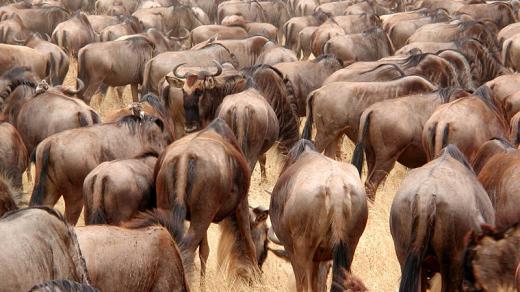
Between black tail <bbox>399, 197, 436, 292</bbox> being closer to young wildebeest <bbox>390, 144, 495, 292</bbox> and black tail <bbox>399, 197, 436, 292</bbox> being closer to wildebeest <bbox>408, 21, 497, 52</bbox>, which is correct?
young wildebeest <bbox>390, 144, 495, 292</bbox>

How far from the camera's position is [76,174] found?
749 centimetres

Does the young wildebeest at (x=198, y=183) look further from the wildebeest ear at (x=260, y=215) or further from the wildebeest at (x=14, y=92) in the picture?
the wildebeest at (x=14, y=92)

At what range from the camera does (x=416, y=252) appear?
5.56 meters

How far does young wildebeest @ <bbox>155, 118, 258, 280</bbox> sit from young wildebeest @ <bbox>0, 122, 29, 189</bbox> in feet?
6.10

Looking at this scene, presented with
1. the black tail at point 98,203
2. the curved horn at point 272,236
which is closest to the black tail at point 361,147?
the curved horn at point 272,236

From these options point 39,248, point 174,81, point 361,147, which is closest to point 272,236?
point 361,147

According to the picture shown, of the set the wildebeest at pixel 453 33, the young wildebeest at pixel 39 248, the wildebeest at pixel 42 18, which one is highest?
the young wildebeest at pixel 39 248

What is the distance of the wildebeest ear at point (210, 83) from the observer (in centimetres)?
1064

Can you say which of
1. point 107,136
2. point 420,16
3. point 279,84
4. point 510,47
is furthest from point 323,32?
point 107,136

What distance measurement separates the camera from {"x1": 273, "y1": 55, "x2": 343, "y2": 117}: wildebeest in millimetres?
11812

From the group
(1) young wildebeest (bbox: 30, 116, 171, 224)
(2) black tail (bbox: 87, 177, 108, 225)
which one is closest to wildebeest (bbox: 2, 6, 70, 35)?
(1) young wildebeest (bbox: 30, 116, 171, 224)

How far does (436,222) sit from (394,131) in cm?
316

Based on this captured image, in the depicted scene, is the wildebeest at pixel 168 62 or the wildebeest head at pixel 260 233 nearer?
the wildebeest head at pixel 260 233

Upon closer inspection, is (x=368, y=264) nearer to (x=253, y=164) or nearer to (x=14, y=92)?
(x=253, y=164)
